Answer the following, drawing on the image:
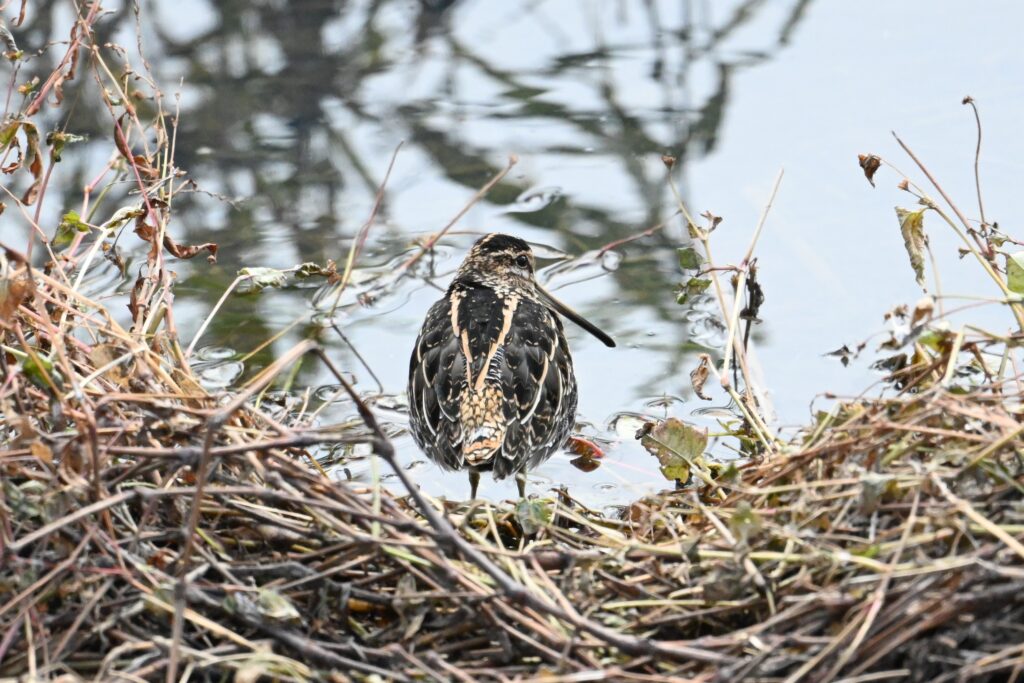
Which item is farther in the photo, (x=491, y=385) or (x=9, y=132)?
(x=491, y=385)

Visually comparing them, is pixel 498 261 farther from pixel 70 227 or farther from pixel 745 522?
pixel 745 522

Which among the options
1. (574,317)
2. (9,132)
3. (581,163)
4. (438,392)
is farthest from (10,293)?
(581,163)

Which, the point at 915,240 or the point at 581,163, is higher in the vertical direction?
the point at 581,163

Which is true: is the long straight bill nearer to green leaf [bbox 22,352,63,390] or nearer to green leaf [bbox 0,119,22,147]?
green leaf [bbox 0,119,22,147]

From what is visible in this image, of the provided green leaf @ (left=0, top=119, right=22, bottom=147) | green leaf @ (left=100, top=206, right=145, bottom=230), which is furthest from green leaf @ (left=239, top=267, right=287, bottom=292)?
green leaf @ (left=0, top=119, right=22, bottom=147)

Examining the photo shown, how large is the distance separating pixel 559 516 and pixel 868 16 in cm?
486

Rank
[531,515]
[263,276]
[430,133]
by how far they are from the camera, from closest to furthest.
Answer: [531,515] → [263,276] → [430,133]

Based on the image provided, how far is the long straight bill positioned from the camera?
18.7ft

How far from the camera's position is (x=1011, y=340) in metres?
3.49

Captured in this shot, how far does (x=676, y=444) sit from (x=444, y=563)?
132 centimetres

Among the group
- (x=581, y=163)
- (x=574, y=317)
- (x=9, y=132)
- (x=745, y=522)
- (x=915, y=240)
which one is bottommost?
(x=745, y=522)

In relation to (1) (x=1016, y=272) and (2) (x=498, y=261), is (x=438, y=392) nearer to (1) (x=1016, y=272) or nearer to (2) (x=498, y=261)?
(2) (x=498, y=261)

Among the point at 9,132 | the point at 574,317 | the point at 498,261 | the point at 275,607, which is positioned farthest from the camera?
the point at 574,317

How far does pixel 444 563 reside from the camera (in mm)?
3230
